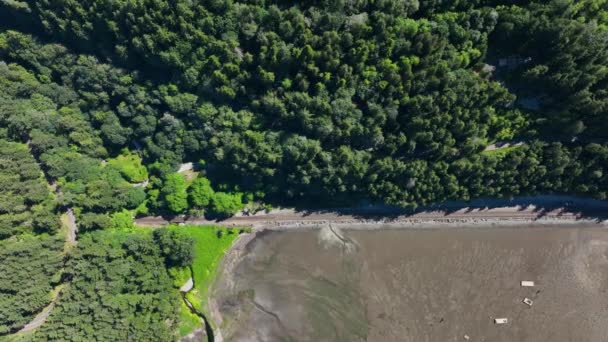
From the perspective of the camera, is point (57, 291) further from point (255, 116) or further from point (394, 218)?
point (394, 218)

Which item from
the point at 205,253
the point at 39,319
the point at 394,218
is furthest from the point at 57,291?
the point at 394,218

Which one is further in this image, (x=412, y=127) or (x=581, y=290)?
(x=581, y=290)

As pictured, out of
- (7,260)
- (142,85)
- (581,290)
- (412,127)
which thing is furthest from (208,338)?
(581,290)

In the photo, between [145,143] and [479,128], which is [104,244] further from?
[479,128]

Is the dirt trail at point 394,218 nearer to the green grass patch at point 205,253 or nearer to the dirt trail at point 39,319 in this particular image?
the green grass patch at point 205,253

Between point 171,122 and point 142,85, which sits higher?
point 142,85

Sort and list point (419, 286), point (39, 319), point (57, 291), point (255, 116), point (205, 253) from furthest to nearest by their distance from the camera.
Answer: point (205, 253) → point (419, 286) → point (57, 291) → point (255, 116) → point (39, 319)

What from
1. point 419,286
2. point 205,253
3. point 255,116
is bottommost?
point 419,286
